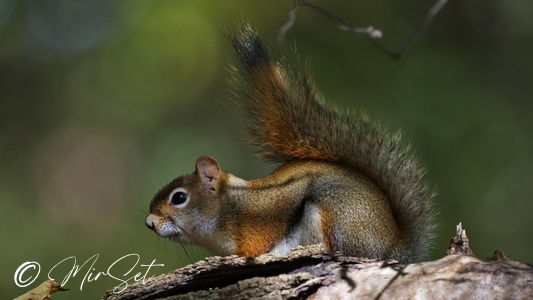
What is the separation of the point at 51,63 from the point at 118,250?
130 inches

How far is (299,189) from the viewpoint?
2684 mm

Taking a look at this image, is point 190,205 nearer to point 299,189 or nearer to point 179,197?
point 179,197

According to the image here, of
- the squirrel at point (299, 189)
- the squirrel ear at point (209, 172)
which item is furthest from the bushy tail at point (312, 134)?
the squirrel ear at point (209, 172)

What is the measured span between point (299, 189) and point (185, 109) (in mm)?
4691

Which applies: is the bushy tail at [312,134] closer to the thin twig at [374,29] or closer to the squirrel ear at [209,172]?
the squirrel ear at [209,172]

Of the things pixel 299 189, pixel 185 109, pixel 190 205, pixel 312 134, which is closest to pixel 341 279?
pixel 299 189

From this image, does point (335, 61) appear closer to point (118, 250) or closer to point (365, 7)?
point (365, 7)

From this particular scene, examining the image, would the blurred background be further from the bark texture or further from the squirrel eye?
the bark texture

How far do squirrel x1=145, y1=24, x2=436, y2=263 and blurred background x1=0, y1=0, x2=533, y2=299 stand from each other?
97.5 inches

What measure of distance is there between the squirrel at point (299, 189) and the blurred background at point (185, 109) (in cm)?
248

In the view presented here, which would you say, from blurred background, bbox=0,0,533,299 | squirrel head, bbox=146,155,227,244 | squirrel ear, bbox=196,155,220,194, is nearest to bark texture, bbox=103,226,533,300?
squirrel head, bbox=146,155,227,244

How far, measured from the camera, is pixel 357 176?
2.70 meters

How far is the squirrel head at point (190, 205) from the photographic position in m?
2.90

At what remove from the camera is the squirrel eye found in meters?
2.96
